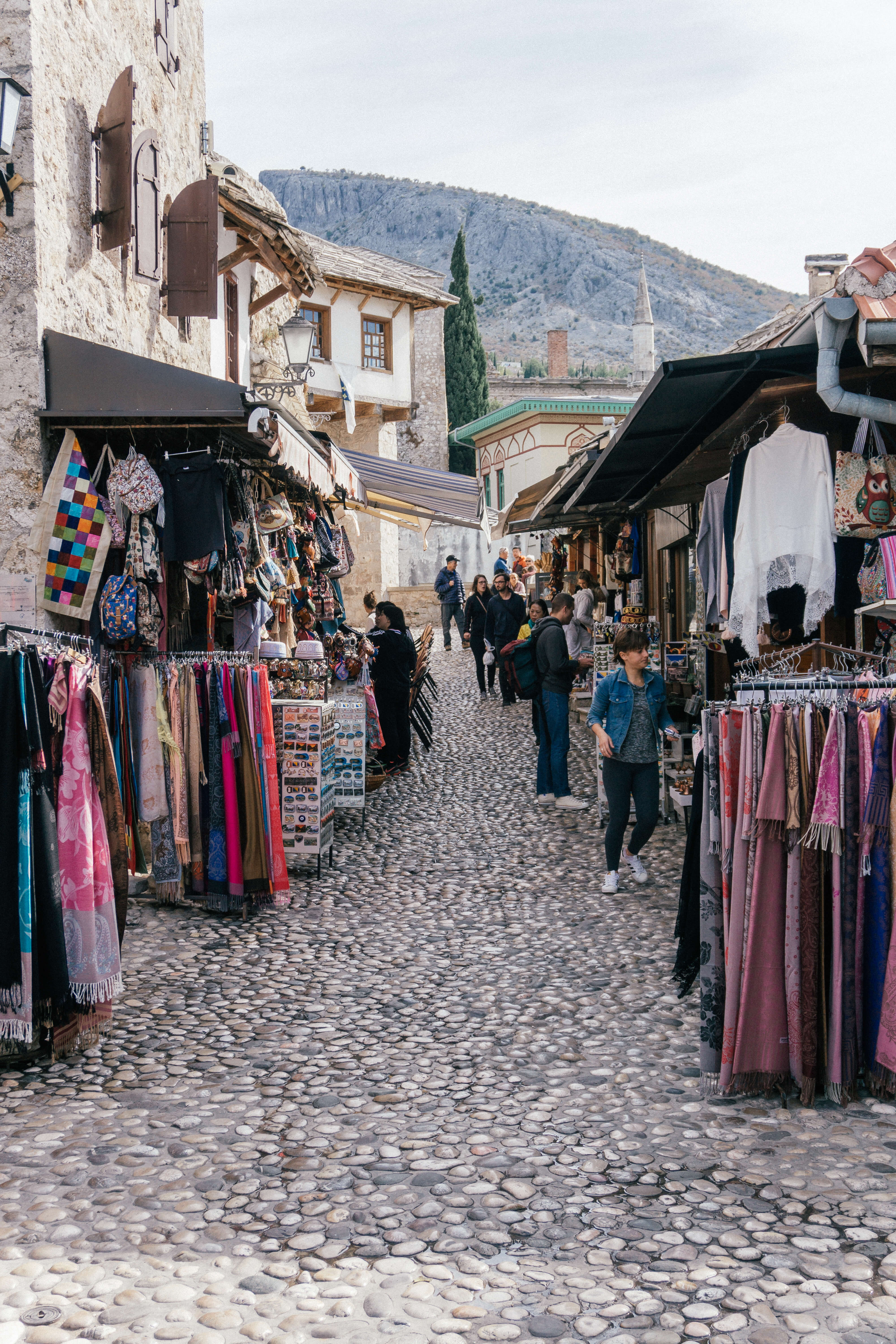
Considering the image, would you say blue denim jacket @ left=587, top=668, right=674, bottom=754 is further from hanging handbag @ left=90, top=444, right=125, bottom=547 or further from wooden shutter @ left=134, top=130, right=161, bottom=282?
wooden shutter @ left=134, top=130, right=161, bottom=282

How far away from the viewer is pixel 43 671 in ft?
15.0

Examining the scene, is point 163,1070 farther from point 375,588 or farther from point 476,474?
point 476,474

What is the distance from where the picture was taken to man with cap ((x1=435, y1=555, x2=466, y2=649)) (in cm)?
2266

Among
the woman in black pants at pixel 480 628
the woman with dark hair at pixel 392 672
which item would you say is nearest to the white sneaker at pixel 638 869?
the woman with dark hair at pixel 392 672

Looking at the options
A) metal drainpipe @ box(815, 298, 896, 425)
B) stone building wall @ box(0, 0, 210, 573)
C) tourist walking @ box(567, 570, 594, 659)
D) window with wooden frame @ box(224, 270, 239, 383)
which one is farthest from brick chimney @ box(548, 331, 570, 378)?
→ metal drainpipe @ box(815, 298, 896, 425)

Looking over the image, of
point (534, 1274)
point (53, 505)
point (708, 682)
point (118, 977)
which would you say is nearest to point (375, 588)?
point (708, 682)

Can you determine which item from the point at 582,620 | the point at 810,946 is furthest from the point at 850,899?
the point at 582,620

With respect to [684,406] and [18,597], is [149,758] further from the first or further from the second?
[684,406]

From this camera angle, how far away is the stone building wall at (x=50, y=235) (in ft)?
21.0

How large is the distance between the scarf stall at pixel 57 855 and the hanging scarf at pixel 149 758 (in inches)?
65.4

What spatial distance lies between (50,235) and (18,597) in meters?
2.17

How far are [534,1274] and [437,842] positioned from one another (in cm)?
601

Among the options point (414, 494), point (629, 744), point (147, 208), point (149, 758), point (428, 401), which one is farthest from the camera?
point (428, 401)

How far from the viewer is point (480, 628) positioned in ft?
62.0
